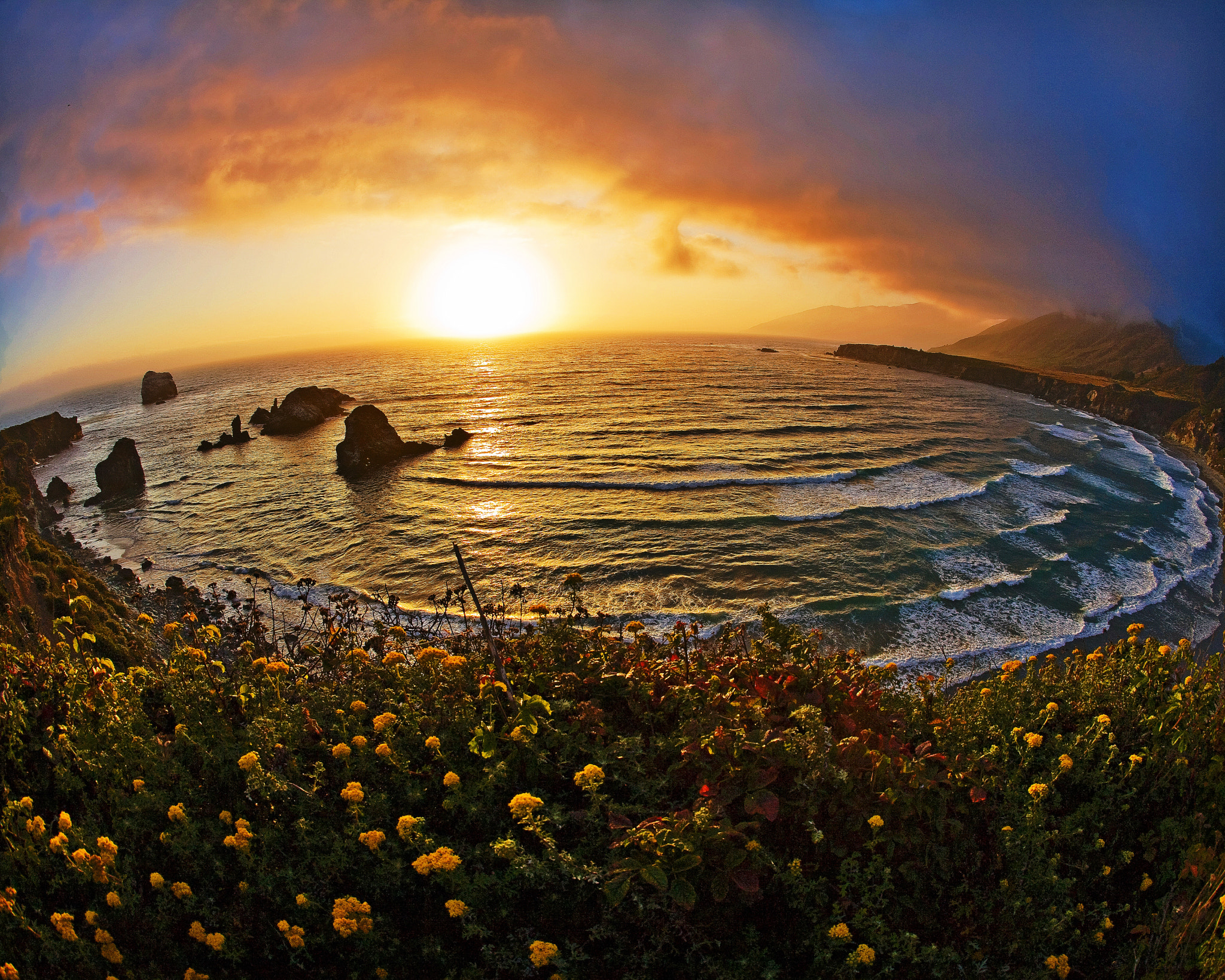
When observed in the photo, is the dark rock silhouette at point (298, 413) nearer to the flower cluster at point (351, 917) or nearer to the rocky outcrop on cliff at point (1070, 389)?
the flower cluster at point (351, 917)

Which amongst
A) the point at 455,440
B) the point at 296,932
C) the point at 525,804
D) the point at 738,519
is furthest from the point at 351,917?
the point at 455,440

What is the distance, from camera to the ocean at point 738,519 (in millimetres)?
14281

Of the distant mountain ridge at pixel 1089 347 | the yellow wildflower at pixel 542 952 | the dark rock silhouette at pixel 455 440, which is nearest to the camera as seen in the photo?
the yellow wildflower at pixel 542 952

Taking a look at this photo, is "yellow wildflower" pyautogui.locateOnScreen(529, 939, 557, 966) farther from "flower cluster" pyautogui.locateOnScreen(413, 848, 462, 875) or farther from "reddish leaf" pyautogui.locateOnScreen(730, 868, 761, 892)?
"reddish leaf" pyautogui.locateOnScreen(730, 868, 761, 892)

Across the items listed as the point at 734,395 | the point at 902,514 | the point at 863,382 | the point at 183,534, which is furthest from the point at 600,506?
the point at 863,382

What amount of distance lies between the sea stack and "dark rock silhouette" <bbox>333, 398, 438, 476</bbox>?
9811 mm

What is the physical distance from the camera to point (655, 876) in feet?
9.07

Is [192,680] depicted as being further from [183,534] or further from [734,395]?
[734,395]

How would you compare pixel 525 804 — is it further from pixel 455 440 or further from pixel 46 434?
pixel 46 434

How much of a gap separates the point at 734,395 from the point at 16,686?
48.7 metres

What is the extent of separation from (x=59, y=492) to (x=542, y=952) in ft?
131

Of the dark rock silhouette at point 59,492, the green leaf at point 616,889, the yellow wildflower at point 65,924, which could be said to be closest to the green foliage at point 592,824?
the green leaf at point 616,889

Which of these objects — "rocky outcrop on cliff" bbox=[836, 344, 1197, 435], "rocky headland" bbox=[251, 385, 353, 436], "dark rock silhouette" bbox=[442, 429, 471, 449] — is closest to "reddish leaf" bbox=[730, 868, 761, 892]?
"dark rock silhouette" bbox=[442, 429, 471, 449]

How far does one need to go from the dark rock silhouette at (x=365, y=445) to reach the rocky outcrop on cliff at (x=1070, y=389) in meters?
58.1
